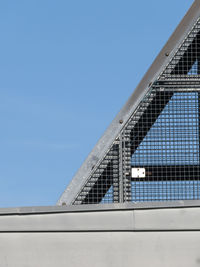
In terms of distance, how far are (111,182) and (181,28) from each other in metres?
2.00

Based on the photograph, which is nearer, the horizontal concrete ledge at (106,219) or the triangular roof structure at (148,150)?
the horizontal concrete ledge at (106,219)

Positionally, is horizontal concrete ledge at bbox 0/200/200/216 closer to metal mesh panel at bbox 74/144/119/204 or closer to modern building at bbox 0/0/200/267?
modern building at bbox 0/0/200/267

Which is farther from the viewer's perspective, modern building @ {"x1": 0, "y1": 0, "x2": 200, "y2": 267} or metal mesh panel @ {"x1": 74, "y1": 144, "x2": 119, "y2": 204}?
metal mesh panel @ {"x1": 74, "y1": 144, "x2": 119, "y2": 204}

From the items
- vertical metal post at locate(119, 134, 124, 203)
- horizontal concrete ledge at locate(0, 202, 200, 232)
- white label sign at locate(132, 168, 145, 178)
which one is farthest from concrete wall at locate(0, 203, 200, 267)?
white label sign at locate(132, 168, 145, 178)

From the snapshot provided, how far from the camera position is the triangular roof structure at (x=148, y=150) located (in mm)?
8211

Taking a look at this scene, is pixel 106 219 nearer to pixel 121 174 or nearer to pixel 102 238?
pixel 102 238

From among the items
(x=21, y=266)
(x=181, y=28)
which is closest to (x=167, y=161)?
(x=181, y=28)

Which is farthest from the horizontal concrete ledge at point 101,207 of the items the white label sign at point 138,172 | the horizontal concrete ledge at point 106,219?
the white label sign at point 138,172

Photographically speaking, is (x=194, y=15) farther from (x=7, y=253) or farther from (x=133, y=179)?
(x=7, y=253)

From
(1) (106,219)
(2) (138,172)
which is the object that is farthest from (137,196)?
(1) (106,219)

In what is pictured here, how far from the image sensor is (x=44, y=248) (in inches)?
269

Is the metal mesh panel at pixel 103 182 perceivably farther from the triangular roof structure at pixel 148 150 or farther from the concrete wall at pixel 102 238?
the concrete wall at pixel 102 238

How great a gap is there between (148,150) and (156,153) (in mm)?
107

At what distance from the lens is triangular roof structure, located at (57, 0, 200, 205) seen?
8.21 meters
